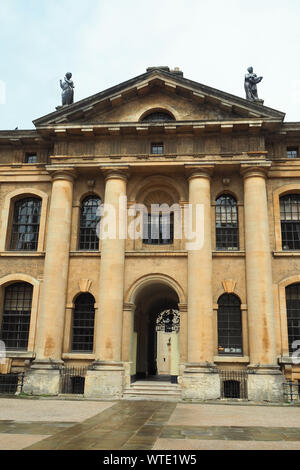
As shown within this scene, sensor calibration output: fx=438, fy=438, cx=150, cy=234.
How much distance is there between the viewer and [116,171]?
2198cm

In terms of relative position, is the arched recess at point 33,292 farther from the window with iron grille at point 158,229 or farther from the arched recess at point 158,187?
the arched recess at point 158,187

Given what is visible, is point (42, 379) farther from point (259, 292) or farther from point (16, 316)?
point (259, 292)

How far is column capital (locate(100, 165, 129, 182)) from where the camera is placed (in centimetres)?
2191

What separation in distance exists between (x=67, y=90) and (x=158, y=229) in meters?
9.31

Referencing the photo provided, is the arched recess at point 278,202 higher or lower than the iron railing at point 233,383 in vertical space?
higher

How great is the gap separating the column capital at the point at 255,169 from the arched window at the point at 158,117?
475cm

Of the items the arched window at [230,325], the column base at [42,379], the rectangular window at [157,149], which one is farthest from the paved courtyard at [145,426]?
the rectangular window at [157,149]

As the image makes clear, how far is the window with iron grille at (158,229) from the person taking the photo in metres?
22.4

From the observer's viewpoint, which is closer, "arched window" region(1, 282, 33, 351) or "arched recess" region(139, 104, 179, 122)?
"arched window" region(1, 282, 33, 351)

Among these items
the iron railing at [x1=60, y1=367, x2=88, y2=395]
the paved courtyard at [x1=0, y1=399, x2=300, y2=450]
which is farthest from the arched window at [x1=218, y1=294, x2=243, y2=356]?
the iron railing at [x1=60, y1=367, x2=88, y2=395]

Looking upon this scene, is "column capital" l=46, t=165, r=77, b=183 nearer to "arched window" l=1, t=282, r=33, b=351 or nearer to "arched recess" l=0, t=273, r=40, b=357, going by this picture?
"arched recess" l=0, t=273, r=40, b=357

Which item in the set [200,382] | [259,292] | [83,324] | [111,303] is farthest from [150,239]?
[200,382]

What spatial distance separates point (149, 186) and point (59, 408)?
39.7 ft

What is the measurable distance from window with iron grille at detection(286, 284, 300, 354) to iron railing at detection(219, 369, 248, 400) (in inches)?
109
